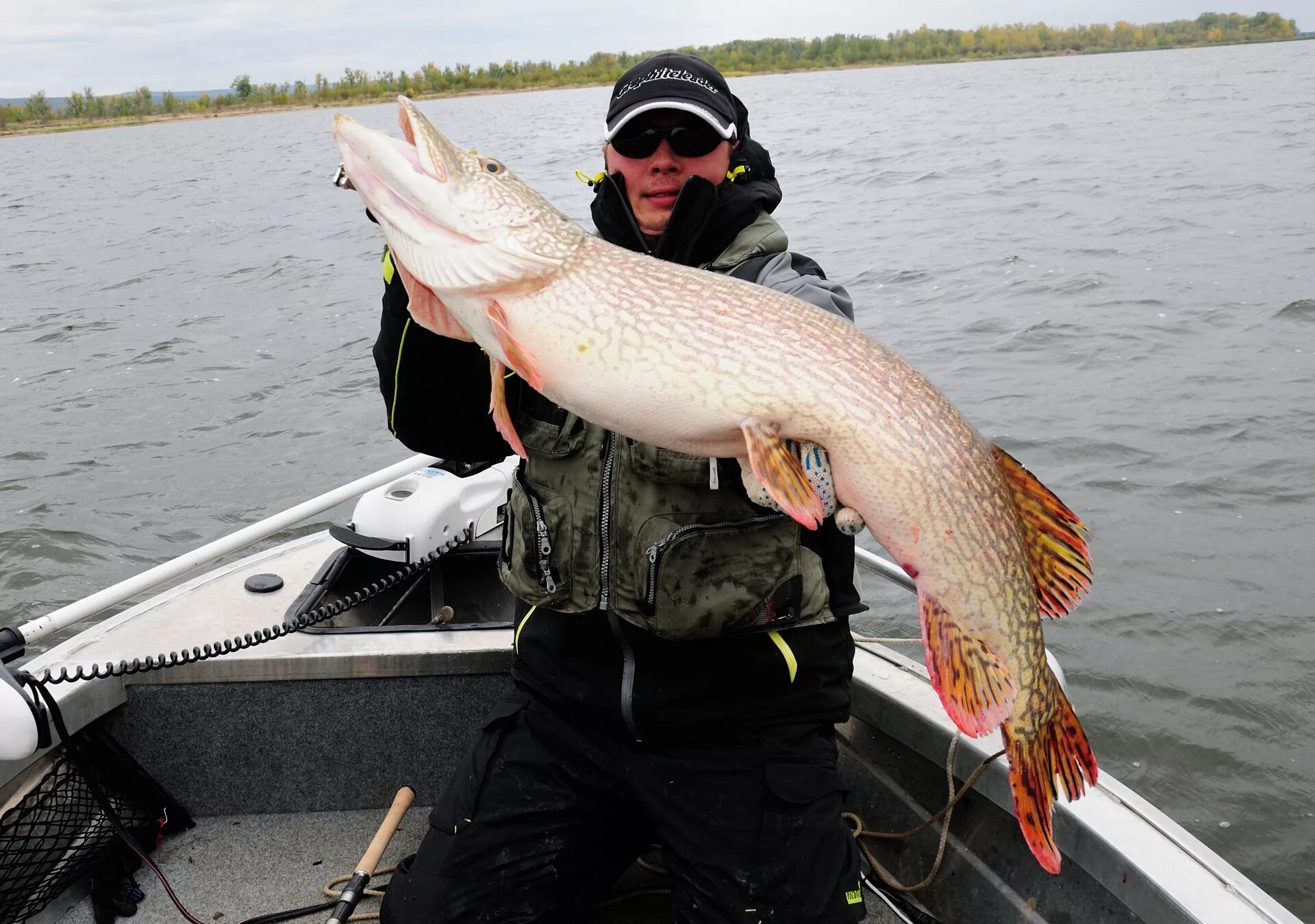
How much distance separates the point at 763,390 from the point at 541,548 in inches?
30.6

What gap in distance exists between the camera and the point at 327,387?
30.0 feet

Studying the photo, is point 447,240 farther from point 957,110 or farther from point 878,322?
point 957,110

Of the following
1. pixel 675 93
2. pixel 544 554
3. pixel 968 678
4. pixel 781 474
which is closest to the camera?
pixel 781 474

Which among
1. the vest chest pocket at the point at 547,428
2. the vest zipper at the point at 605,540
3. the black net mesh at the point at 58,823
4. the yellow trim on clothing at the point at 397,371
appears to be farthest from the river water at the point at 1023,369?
the black net mesh at the point at 58,823

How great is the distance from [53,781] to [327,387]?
6.91 meters

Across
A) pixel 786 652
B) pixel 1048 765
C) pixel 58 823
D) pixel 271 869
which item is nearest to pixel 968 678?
pixel 1048 765

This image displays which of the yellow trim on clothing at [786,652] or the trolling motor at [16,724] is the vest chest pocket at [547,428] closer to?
the yellow trim on clothing at [786,652]

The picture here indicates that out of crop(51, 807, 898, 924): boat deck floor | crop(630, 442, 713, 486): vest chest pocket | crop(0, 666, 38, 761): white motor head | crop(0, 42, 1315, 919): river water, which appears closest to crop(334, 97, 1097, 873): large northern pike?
crop(630, 442, 713, 486): vest chest pocket

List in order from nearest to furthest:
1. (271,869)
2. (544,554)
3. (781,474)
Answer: (781,474) < (544,554) < (271,869)

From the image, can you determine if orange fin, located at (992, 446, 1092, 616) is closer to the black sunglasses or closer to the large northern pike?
the large northern pike

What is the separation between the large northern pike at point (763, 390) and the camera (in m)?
1.83

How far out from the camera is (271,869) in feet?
9.23

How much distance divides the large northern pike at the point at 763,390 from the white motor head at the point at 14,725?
3.94 feet

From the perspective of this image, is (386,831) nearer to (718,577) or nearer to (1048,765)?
(718,577)
